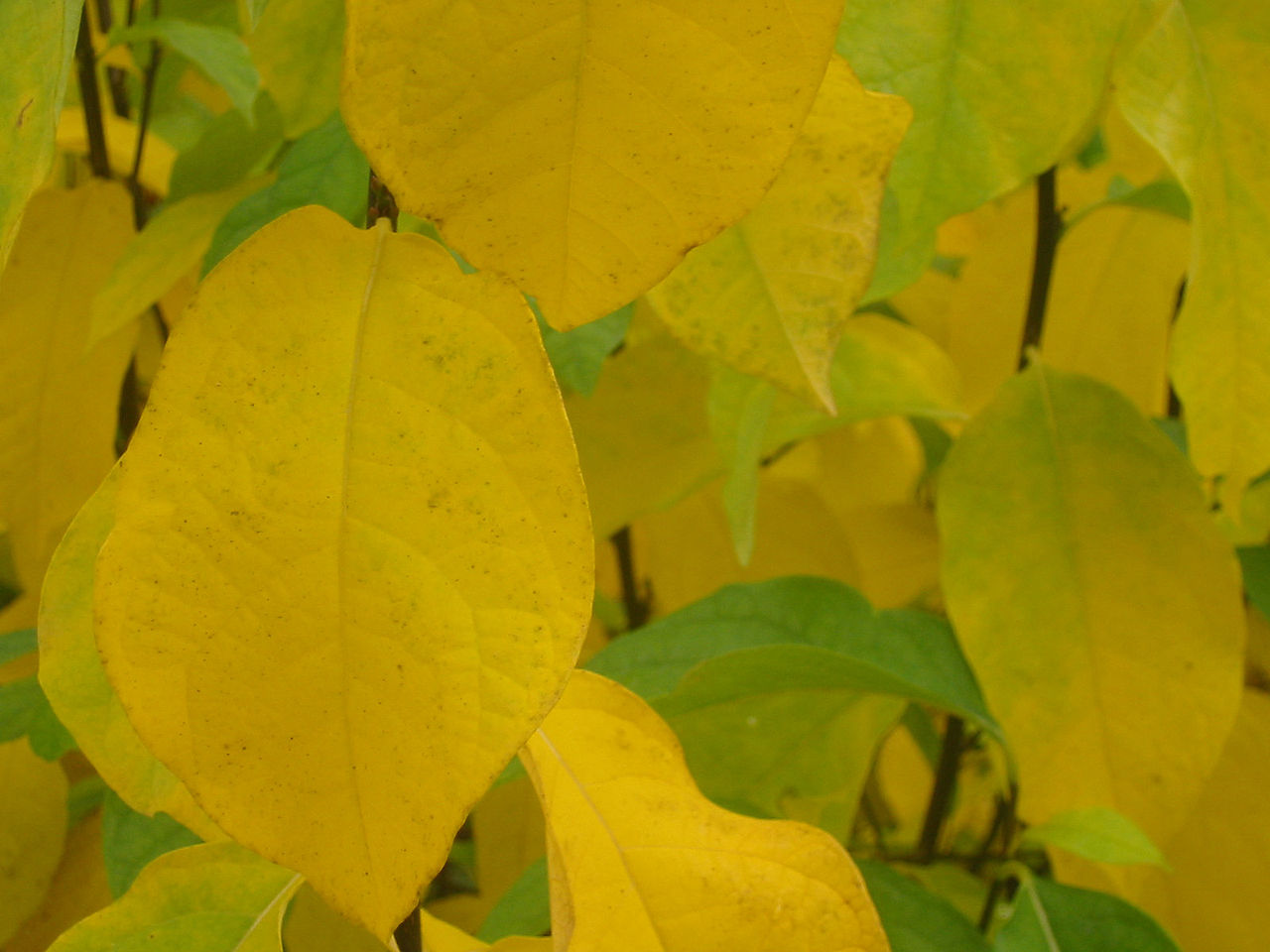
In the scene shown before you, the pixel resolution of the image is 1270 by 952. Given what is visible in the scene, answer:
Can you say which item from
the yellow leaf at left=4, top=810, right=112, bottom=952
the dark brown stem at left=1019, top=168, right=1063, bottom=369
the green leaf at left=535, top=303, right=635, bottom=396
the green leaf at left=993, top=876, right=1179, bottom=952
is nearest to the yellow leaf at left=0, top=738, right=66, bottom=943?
the yellow leaf at left=4, top=810, right=112, bottom=952

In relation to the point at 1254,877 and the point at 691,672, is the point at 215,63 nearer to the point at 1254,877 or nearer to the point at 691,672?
the point at 691,672

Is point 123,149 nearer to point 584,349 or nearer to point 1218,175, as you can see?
point 584,349

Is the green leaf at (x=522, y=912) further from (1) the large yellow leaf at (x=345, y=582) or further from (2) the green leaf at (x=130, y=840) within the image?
(1) the large yellow leaf at (x=345, y=582)

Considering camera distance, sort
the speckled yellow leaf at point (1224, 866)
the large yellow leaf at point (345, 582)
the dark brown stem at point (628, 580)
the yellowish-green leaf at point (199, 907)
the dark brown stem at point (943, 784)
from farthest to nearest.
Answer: the dark brown stem at point (628, 580) < the dark brown stem at point (943, 784) < the speckled yellow leaf at point (1224, 866) < the yellowish-green leaf at point (199, 907) < the large yellow leaf at point (345, 582)

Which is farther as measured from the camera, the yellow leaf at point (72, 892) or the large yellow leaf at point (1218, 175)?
the yellow leaf at point (72, 892)

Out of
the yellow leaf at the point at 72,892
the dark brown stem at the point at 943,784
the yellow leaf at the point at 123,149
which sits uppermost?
the yellow leaf at the point at 123,149

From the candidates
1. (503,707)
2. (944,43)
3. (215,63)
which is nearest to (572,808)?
(503,707)

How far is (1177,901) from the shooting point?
587 mm

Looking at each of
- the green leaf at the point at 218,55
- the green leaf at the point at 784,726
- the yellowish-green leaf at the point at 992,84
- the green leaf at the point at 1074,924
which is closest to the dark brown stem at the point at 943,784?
the green leaf at the point at 784,726

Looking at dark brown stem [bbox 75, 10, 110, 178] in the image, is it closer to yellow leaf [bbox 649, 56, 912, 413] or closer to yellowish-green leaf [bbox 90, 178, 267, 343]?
yellowish-green leaf [bbox 90, 178, 267, 343]

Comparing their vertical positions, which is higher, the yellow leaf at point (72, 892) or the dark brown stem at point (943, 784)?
the dark brown stem at point (943, 784)

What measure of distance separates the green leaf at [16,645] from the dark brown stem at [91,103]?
0.86ft

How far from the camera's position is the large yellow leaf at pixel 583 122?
229 millimetres

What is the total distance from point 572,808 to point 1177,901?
41 cm
